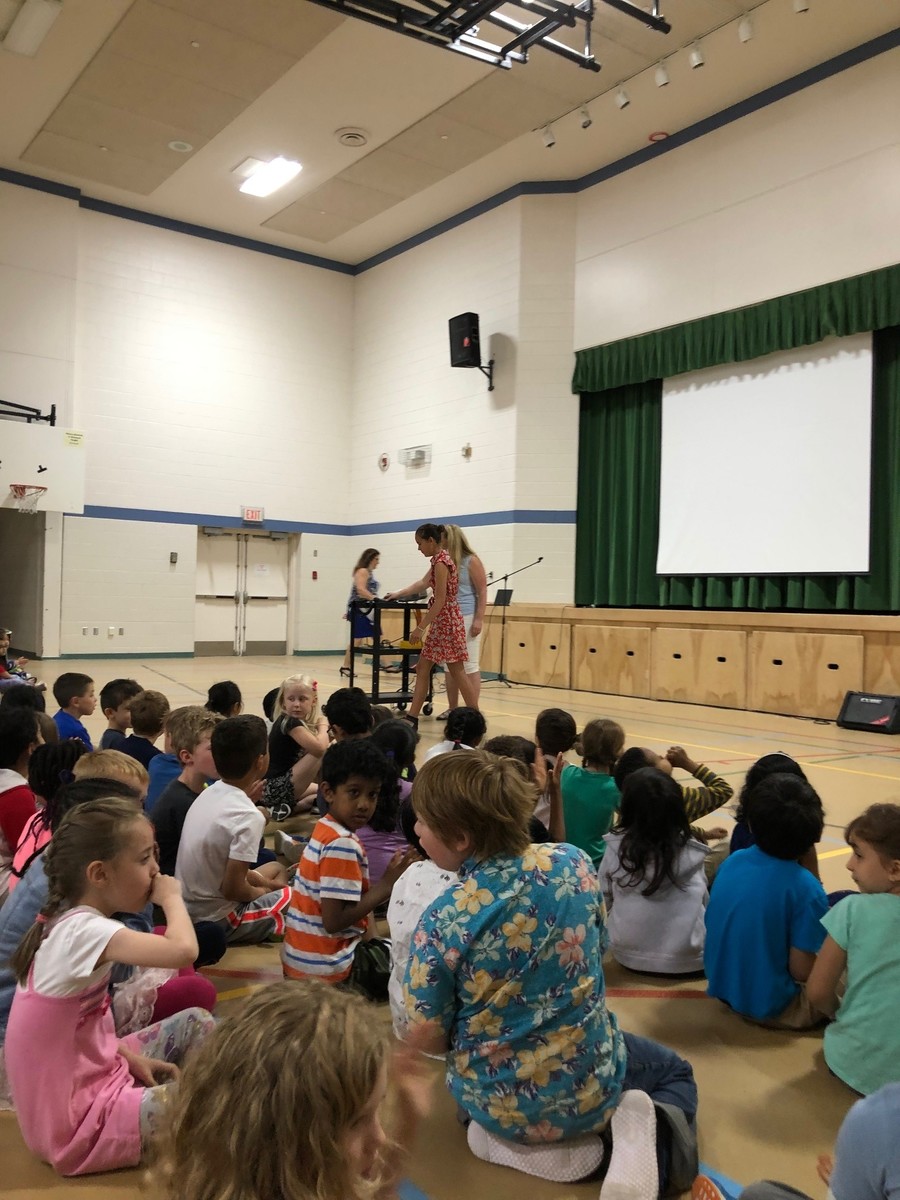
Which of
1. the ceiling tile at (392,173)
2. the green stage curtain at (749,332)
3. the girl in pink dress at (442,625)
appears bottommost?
the girl in pink dress at (442,625)

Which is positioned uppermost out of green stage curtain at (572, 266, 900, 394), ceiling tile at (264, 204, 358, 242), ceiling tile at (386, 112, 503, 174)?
ceiling tile at (264, 204, 358, 242)

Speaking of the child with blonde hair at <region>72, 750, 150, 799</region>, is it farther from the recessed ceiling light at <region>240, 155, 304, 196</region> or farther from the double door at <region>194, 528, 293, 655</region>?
the double door at <region>194, 528, 293, 655</region>

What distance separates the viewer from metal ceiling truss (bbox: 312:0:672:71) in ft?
21.0

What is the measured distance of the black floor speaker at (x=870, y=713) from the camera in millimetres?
6693

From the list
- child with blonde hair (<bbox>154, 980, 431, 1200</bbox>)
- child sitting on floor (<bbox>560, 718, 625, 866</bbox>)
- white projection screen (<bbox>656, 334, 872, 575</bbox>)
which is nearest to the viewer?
child with blonde hair (<bbox>154, 980, 431, 1200</bbox>)

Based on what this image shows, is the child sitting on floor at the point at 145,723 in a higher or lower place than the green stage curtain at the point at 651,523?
lower

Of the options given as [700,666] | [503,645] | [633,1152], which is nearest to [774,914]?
[633,1152]

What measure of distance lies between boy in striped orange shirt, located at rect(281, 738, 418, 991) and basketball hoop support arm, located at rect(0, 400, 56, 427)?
9756 mm

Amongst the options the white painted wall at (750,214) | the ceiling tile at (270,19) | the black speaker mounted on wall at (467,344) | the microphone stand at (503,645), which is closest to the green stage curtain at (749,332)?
the white painted wall at (750,214)

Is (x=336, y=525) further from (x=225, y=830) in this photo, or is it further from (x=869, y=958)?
(x=869, y=958)

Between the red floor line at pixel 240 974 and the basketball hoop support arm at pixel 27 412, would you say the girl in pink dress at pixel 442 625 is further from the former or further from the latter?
the basketball hoop support arm at pixel 27 412

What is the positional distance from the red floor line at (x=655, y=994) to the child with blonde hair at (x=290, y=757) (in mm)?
1762

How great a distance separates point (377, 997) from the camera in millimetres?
2152

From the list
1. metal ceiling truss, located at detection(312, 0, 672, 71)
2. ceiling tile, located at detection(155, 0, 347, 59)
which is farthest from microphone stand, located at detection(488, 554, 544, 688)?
ceiling tile, located at detection(155, 0, 347, 59)
